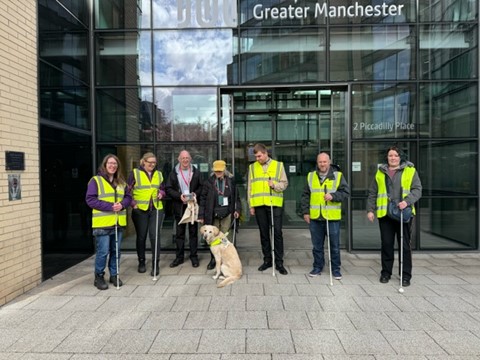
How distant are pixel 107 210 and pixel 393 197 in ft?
13.1

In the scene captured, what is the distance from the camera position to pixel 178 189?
618 cm

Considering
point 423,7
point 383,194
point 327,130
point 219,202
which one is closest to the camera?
point 383,194

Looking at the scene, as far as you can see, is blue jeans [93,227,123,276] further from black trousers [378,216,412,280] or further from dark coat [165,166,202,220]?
black trousers [378,216,412,280]

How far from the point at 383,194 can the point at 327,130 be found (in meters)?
4.13

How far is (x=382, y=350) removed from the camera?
3404 mm

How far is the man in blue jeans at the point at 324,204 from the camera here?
17.6 feet

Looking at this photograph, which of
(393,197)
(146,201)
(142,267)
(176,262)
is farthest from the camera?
(176,262)

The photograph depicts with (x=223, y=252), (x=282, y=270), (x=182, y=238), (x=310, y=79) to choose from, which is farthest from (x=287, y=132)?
(x=223, y=252)

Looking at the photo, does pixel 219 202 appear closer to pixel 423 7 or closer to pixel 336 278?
pixel 336 278

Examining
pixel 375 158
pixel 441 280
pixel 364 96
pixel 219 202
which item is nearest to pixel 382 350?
pixel 441 280

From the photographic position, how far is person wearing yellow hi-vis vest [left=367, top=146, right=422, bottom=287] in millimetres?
5090

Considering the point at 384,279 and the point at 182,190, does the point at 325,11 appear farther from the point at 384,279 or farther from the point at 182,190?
the point at 384,279

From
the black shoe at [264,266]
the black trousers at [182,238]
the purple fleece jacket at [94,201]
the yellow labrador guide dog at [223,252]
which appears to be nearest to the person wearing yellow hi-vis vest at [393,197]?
the black shoe at [264,266]

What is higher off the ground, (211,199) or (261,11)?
(261,11)
